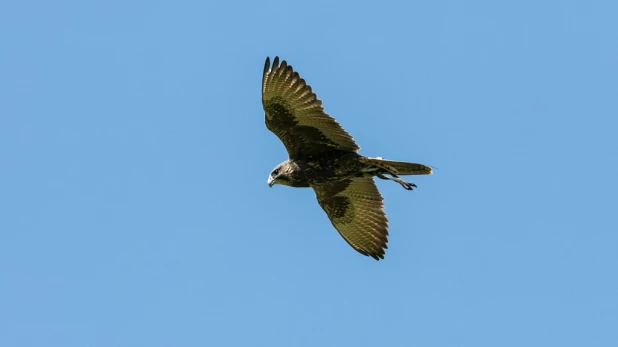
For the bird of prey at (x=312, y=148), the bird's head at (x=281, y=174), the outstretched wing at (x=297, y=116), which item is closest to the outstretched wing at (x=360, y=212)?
the bird of prey at (x=312, y=148)

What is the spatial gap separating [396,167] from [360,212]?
96.6 inches

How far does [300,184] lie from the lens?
1753cm

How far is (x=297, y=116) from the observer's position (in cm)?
1678

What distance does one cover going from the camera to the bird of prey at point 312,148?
1658 centimetres

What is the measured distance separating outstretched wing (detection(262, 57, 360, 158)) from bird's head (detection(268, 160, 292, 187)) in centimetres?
37

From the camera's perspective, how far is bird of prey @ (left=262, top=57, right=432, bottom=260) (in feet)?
54.4

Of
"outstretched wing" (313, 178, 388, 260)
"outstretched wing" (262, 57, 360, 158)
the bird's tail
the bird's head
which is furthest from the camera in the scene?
"outstretched wing" (313, 178, 388, 260)

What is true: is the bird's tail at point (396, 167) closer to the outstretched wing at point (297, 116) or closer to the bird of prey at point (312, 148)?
the bird of prey at point (312, 148)

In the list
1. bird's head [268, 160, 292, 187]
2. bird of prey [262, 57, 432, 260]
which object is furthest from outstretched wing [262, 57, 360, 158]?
bird's head [268, 160, 292, 187]

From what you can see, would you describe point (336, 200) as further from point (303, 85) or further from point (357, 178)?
point (303, 85)

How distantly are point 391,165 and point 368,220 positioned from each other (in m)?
2.53

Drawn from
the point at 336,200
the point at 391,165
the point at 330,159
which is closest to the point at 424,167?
the point at 391,165

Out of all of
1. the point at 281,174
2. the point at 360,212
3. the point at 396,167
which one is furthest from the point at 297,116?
the point at 360,212

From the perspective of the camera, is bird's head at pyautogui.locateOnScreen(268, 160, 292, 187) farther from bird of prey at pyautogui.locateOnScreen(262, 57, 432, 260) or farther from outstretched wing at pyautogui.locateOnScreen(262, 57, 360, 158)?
outstretched wing at pyautogui.locateOnScreen(262, 57, 360, 158)
